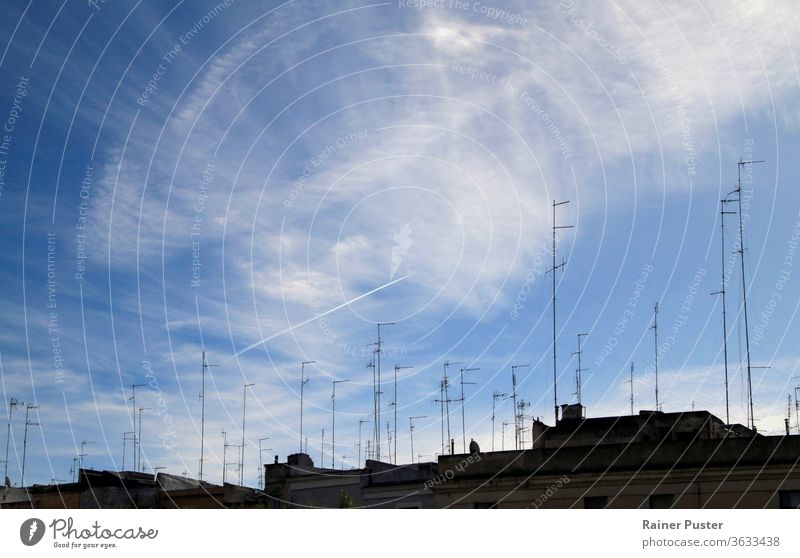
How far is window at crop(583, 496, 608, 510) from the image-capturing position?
29625mm

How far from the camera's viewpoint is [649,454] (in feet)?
96.4

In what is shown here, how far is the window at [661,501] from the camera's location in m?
28.7

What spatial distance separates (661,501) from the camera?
28.8 meters
